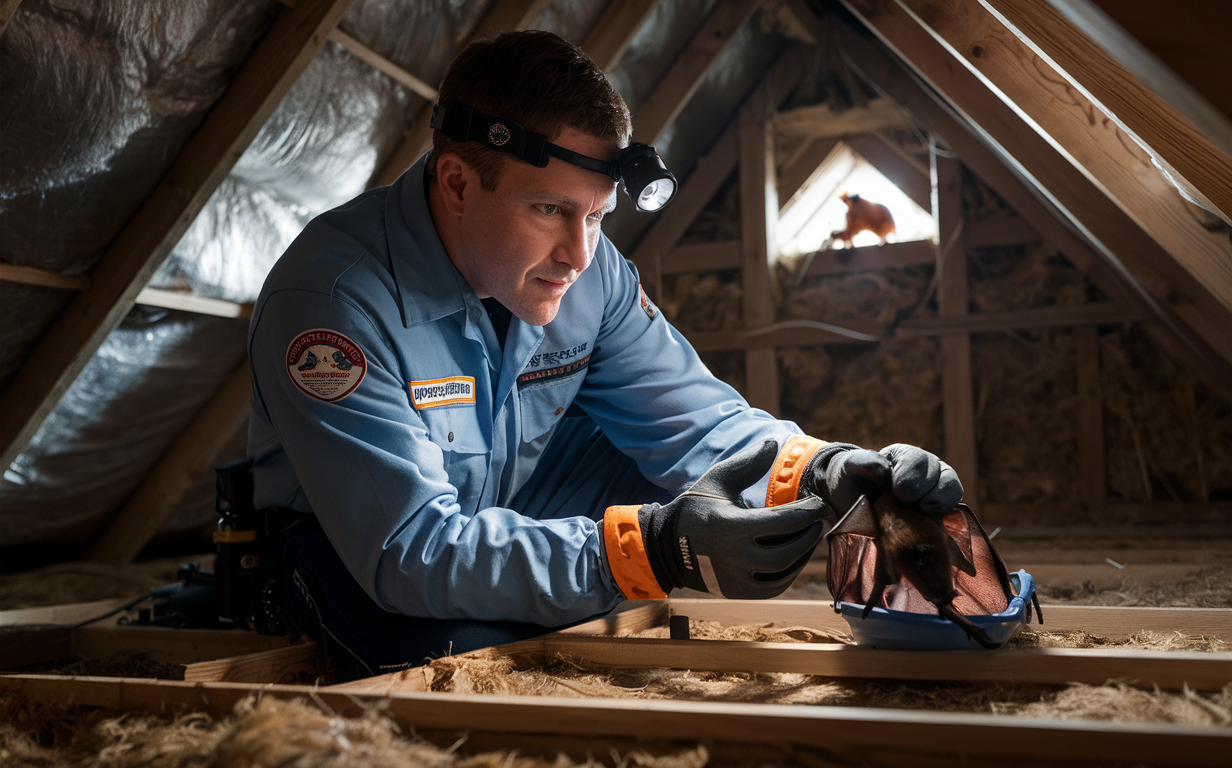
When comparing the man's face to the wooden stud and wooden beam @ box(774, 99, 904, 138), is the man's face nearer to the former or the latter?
the wooden stud

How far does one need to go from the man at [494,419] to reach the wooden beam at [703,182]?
244 centimetres

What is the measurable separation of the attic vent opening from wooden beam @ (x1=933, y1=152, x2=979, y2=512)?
0.38ft

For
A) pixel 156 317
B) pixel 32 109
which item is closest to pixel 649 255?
pixel 156 317

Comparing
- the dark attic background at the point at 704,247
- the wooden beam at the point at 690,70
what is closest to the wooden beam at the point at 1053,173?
the dark attic background at the point at 704,247

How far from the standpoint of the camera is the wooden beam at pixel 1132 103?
131 centimetres

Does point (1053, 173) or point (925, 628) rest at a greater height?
point (1053, 173)

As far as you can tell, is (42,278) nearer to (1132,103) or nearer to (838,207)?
(1132,103)

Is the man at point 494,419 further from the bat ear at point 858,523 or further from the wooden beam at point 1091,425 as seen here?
the wooden beam at point 1091,425

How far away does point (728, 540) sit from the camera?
3.93ft

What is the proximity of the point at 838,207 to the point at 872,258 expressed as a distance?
0.76 m

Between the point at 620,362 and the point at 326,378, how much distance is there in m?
0.69

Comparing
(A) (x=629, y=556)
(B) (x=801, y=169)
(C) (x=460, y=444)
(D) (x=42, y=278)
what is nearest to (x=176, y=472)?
(D) (x=42, y=278)

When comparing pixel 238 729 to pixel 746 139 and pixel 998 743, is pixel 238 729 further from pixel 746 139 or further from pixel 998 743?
pixel 746 139

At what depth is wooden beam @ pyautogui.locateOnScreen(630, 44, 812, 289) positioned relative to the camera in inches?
163
